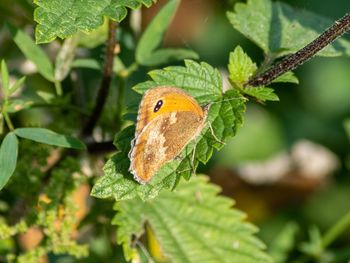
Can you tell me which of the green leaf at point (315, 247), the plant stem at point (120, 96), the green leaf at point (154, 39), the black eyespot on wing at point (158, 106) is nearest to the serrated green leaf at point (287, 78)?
the black eyespot on wing at point (158, 106)

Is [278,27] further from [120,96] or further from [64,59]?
[64,59]

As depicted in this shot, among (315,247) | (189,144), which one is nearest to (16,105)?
(189,144)

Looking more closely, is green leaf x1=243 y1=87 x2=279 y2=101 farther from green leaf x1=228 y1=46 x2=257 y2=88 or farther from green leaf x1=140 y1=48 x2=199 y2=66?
green leaf x1=140 y1=48 x2=199 y2=66

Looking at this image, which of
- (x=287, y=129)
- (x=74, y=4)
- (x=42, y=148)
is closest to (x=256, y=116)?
(x=287, y=129)

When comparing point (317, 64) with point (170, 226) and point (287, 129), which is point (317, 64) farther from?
point (170, 226)

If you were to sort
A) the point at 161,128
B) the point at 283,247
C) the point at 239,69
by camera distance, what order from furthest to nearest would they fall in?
the point at 283,247 → the point at 239,69 → the point at 161,128

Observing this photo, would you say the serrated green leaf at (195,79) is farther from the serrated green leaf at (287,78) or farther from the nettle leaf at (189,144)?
the serrated green leaf at (287,78)

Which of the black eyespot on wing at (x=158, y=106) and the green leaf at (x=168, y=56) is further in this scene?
the green leaf at (x=168, y=56)

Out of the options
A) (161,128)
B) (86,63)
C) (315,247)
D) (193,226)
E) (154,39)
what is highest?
(161,128)
